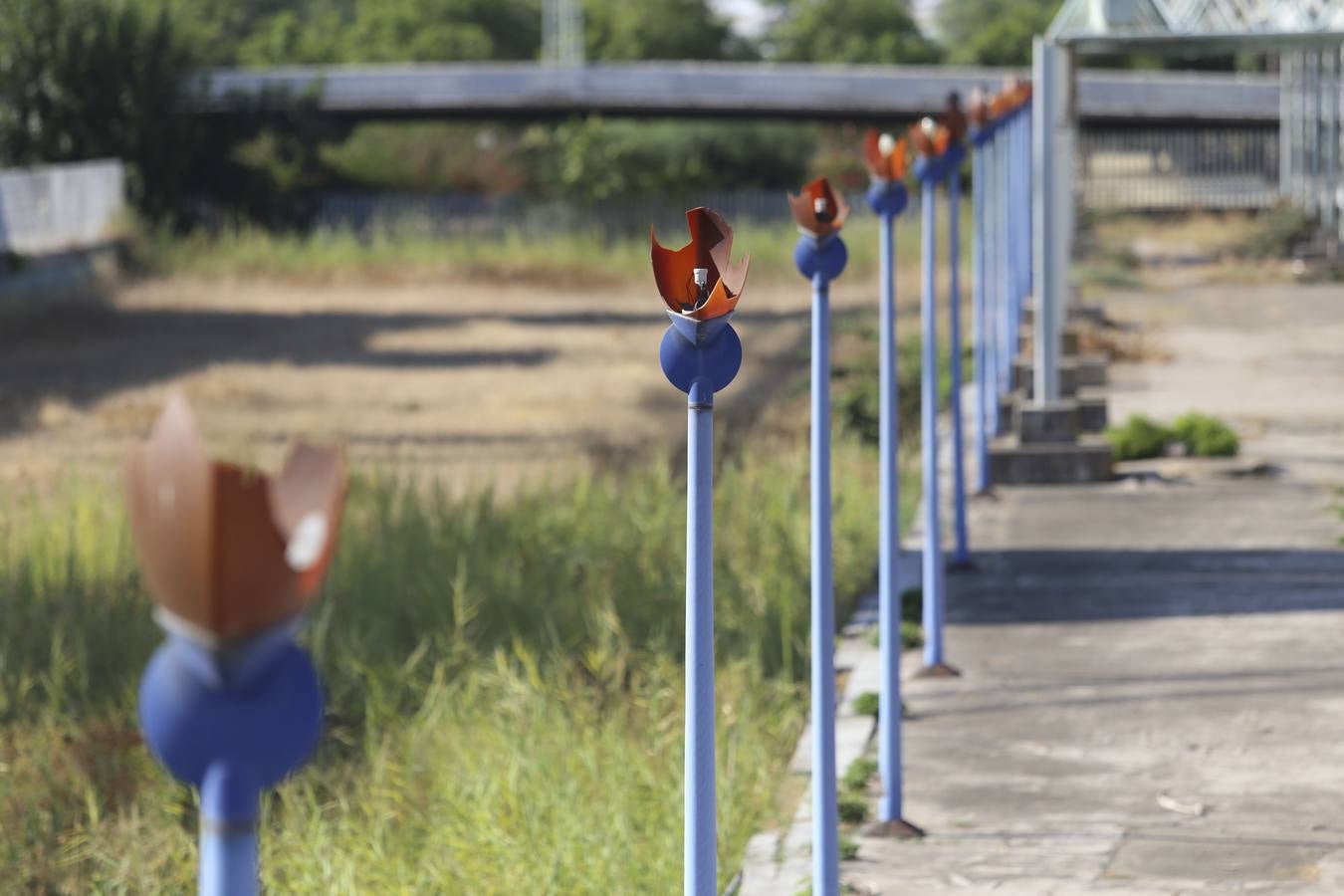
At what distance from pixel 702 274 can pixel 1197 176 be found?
41121 mm

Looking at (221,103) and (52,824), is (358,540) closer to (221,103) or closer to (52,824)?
(52,824)

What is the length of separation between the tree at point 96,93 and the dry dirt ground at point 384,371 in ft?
22.3

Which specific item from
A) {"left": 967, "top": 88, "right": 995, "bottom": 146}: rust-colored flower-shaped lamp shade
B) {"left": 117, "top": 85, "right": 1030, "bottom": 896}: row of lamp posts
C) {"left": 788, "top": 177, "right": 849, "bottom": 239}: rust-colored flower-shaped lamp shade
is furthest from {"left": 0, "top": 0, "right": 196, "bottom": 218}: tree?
{"left": 788, "top": 177, "right": 849, "bottom": 239}: rust-colored flower-shaped lamp shade

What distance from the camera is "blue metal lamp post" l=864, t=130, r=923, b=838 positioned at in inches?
249

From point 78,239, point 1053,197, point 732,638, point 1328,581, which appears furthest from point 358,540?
point 78,239

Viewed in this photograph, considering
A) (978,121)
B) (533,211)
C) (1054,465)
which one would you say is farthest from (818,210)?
(533,211)

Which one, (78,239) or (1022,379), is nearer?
(1022,379)

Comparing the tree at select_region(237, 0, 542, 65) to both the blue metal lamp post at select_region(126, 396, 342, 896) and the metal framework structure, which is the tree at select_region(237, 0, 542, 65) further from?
the blue metal lamp post at select_region(126, 396, 342, 896)

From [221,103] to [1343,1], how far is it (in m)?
28.4

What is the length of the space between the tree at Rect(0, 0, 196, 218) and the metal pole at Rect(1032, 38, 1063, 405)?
25175 millimetres

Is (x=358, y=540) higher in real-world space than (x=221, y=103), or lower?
lower

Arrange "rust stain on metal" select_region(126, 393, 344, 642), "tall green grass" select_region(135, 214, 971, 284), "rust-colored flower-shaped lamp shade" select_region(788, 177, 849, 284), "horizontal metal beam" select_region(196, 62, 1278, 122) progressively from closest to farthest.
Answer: "rust stain on metal" select_region(126, 393, 344, 642), "rust-colored flower-shaped lamp shade" select_region(788, 177, 849, 284), "tall green grass" select_region(135, 214, 971, 284), "horizontal metal beam" select_region(196, 62, 1278, 122)

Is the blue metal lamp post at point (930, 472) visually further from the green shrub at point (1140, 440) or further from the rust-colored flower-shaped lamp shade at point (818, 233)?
the green shrub at point (1140, 440)

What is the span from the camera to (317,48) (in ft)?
244
